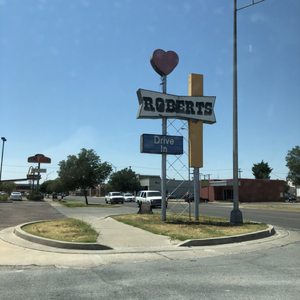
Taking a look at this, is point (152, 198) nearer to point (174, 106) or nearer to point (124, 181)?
point (174, 106)

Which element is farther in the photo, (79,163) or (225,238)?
(79,163)

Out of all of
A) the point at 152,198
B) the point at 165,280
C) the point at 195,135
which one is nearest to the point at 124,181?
the point at 152,198

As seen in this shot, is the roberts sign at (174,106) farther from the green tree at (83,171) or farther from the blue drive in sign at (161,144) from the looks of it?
the green tree at (83,171)

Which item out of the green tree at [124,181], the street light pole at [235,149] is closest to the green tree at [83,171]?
the street light pole at [235,149]

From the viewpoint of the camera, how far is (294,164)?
103312 millimetres

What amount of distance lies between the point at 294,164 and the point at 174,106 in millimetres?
85614

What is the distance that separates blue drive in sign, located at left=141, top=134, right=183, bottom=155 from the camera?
2272 cm

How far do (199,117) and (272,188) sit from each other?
72005 millimetres

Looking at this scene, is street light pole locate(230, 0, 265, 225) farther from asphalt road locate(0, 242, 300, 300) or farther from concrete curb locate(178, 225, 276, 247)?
asphalt road locate(0, 242, 300, 300)

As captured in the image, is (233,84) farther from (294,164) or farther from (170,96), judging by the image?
(294,164)

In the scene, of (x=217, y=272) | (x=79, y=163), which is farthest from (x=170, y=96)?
(x=79, y=163)

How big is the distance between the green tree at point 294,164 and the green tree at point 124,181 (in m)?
38.4

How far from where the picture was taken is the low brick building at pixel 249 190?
8781cm

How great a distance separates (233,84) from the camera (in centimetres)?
2200
